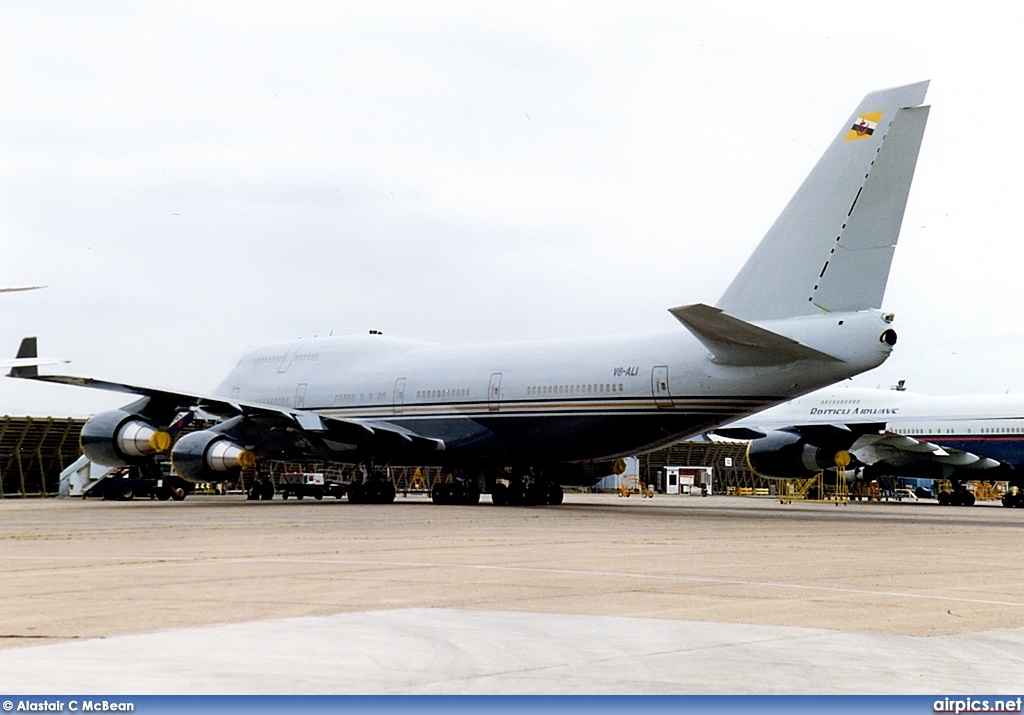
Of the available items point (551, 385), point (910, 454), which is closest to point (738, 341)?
point (551, 385)

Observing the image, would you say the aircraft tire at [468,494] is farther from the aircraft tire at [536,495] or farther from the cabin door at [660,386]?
the cabin door at [660,386]

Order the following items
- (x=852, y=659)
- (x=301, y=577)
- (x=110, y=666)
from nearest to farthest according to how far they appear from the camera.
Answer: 1. (x=110, y=666)
2. (x=852, y=659)
3. (x=301, y=577)

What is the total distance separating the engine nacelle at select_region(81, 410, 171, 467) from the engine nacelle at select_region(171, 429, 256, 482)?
134 cm

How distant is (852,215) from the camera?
2430cm

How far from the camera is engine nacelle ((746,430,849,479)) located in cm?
3997

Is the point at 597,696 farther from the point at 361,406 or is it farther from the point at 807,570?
the point at 361,406

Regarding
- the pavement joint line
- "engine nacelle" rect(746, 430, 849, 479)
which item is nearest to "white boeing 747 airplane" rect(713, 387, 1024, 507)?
"engine nacelle" rect(746, 430, 849, 479)

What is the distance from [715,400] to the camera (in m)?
26.0

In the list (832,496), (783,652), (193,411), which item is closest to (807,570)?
(783,652)

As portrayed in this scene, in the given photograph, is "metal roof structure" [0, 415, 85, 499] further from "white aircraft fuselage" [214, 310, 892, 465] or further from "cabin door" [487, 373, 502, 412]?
"cabin door" [487, 373, 502, 412]

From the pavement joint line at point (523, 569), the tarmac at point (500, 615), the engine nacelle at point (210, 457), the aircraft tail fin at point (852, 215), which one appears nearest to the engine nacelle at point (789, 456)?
the aircraft tail fin at point (852, 215)

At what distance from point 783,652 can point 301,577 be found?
532 centimetres

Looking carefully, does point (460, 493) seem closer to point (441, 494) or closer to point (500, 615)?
point (441, 494)

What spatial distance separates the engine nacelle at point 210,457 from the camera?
3209cm
